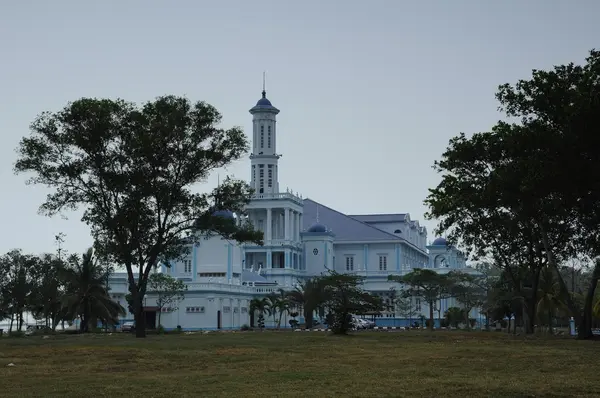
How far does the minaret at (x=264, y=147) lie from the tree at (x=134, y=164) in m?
71.9

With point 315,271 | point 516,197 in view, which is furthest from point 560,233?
point 315,271

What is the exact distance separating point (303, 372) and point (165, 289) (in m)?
74.1

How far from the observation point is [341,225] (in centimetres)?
14700

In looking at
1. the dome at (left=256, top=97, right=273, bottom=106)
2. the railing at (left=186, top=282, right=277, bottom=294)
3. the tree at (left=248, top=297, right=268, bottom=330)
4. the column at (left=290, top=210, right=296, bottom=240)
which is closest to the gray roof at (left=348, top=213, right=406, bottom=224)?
the column at (left=290, top=210, right=296, bottom=240)

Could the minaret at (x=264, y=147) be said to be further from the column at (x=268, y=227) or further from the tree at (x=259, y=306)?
the tree at (x=259, y=306)

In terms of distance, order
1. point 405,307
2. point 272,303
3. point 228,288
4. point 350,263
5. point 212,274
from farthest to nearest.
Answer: point 350,263
point 405,307
point 212,274
point 272,303
point 228,288

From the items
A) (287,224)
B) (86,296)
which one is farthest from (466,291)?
(86,296)

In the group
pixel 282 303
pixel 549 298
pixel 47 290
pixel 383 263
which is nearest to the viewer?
pixel 549 298

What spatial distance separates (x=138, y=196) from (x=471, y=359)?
92.4ft

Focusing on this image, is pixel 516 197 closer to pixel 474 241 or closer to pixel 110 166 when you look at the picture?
pixel 474 241

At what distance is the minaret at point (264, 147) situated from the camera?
127000 mm

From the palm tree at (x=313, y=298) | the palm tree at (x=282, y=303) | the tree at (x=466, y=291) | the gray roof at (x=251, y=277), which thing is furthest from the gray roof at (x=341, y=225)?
the palm tree at (x=313, y=298)

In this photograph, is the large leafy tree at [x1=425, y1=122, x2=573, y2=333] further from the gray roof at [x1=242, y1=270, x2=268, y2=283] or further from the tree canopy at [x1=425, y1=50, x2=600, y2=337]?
the gray roof at [x1=242, y1=270, x2=268, y2=283]

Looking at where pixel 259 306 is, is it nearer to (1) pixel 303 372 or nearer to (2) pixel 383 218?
(2) pixel 383 218
